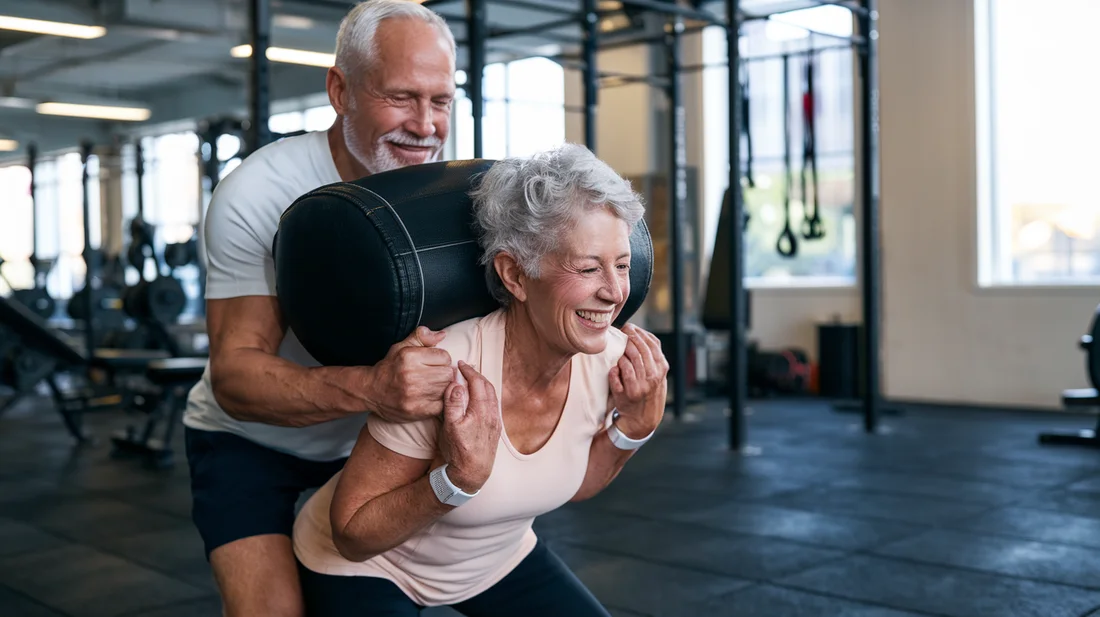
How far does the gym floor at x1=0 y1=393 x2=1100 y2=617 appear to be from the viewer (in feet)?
9.36

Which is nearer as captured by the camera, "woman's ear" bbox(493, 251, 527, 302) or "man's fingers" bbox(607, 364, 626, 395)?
"woman's ear" bbox(493, 251, 527, 302)

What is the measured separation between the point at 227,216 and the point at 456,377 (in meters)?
0.46

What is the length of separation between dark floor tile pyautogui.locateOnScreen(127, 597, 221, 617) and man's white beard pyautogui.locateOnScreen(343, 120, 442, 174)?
1748mm

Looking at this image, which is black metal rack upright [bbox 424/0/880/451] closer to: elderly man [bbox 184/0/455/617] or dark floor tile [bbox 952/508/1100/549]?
dark floor tile [bbox 952/508/1100/549]

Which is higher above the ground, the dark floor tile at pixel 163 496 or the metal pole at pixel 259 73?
the metal pole at pixel 259 73

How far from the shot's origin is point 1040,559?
3113 millimetres

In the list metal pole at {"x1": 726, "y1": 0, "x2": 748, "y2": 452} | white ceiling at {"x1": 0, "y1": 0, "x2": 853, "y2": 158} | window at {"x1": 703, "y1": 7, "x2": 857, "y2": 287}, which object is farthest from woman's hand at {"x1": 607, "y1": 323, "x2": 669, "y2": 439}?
window at {"x1": 703, "y1": 7, "x2": 857, "y2": 287}

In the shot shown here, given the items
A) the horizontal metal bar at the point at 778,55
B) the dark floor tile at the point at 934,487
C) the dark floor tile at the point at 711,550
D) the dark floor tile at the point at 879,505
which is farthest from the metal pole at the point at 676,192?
the dark floor tile at the point at 711,550

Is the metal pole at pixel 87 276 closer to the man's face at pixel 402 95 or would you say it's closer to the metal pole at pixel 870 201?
the metal pole at pixel 870 201

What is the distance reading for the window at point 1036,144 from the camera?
21.8 feet

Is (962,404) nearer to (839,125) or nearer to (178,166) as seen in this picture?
(839,125)

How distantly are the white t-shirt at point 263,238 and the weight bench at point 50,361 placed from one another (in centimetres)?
415

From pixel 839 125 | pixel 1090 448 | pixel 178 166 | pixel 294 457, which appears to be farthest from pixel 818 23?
pixel 178 166

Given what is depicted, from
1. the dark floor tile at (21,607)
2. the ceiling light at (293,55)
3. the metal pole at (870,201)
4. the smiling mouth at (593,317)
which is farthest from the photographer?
the ceiling light at (293,55)
